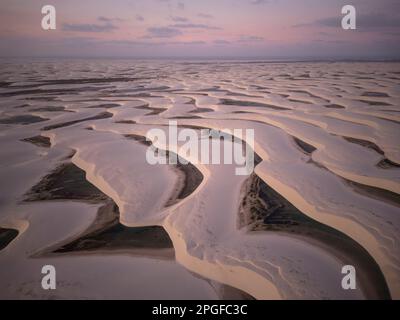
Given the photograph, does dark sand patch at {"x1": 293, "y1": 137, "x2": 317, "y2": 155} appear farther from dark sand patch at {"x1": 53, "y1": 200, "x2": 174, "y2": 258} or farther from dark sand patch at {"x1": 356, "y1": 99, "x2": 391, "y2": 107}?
dark sand patch at {"x1": 356, "y1": 99, "x2": 391, "y2": 107}

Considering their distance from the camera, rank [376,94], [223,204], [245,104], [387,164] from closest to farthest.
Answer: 1. [223,204]
2. [387,164]
3. [245,104]
4. [376,94]

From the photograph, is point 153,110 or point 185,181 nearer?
point 185,181

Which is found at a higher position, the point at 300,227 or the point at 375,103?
the point at 375,103

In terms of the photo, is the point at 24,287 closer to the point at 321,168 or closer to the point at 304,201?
the point at 304,201

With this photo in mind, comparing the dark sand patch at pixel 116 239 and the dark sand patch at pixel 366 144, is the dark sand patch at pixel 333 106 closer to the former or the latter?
the dark sand patch at pixel 366 144

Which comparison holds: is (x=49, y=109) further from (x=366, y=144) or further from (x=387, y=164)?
(x=387, y=164)

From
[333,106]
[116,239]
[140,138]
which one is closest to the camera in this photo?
[116,239]

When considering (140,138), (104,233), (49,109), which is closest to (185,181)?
(104,233)
